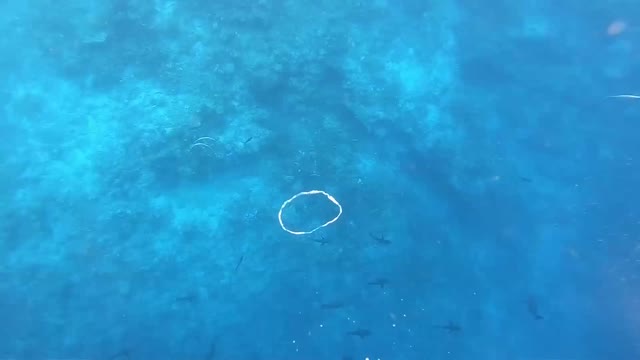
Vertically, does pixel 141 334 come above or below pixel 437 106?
below

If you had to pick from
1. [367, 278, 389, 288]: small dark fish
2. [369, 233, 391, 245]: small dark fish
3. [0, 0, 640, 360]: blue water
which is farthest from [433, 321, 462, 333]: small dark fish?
[369, 233, 391, 245]: small dark fish

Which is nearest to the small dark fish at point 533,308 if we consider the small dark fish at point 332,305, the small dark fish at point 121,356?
the small dark fish at point 332,305

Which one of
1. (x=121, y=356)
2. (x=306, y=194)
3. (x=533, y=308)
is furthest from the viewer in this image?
(x=306, y=194)

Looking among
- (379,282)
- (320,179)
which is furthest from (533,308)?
(320,179)

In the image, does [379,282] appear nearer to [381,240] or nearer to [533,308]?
[381,240]

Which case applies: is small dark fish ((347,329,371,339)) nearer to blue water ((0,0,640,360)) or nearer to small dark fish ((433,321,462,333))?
blue water ((0,0,640,360))

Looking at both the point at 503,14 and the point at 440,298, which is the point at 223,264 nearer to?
the point at 440,298

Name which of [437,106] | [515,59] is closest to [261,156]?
[437,106]
